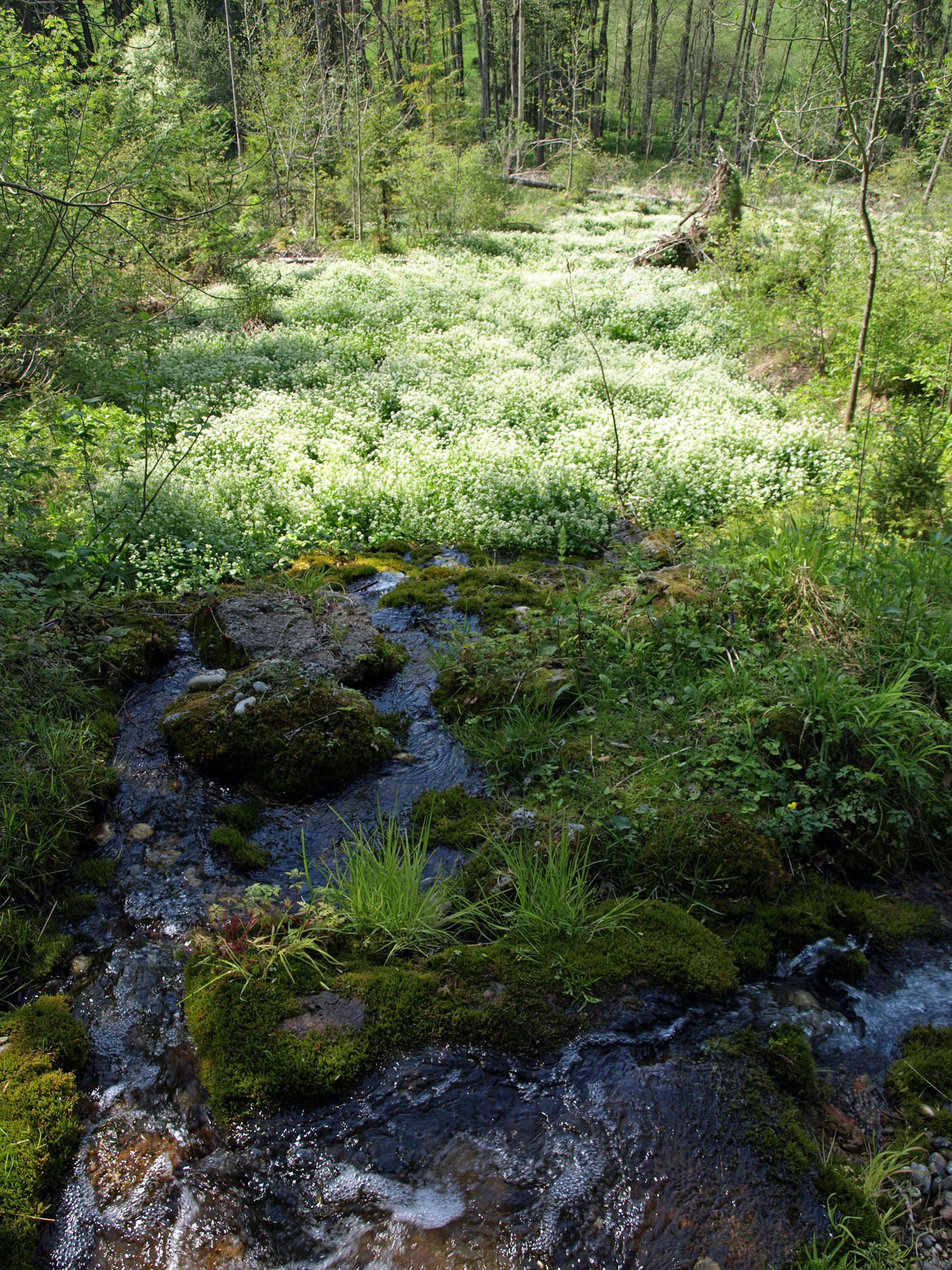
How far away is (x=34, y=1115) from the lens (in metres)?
2.71

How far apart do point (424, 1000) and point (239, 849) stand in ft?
4.93

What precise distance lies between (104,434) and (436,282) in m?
12.1

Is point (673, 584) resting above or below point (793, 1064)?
above

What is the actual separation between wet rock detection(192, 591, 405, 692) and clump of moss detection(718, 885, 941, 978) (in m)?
3.21

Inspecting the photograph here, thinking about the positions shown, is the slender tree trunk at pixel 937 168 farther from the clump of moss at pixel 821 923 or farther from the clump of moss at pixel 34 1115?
the clump of moss at pixel 34 1115

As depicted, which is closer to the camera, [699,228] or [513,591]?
[513,591]

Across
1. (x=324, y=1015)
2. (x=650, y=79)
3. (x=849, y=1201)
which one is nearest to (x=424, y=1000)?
(x=324, y=1015)

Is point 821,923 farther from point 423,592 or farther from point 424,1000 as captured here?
point 423,592

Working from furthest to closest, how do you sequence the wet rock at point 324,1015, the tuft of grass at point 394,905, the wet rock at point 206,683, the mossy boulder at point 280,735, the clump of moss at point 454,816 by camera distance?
the wet rock at point 206,683
the mossy boulder at point 280,735
the clump of moss at point 454,816
the tuft of grass at point 394,905
the wet rock at point 324,1015

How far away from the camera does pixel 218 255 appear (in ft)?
53.6

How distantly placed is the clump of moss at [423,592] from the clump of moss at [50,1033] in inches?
174

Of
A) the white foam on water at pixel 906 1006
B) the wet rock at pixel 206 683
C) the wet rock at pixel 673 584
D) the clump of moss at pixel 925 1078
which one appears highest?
the wet rock at pixel 673 584

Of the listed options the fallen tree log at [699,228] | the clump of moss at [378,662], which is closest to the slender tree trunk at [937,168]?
the fallen tree log at [699,228]

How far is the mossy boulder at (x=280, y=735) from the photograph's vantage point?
467 centimetres
